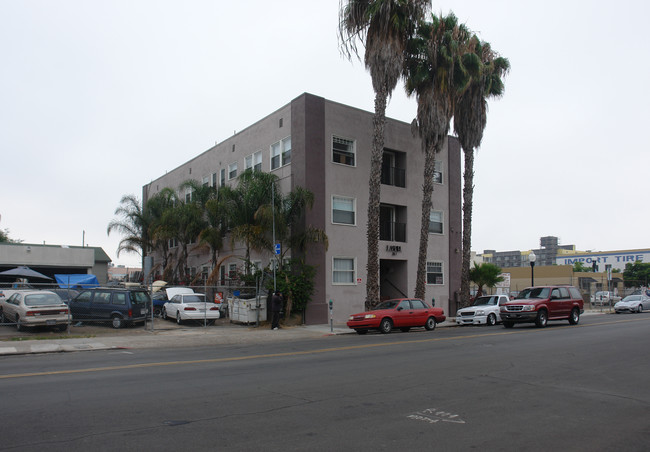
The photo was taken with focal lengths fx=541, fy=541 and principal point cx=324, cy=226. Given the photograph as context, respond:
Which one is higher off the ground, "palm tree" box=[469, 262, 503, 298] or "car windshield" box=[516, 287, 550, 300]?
"palm tree" box=[469, 262, 503, 298]

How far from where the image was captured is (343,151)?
27.9 meters

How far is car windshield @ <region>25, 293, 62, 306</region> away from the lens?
1927 centimetres

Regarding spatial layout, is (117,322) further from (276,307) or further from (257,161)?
(257,161)

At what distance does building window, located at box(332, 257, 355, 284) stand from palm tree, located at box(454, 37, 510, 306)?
719 centimetres

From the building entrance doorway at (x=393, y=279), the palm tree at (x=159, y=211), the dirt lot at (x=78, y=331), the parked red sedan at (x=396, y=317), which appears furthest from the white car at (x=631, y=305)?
the palm tree at (x=159, y=211)

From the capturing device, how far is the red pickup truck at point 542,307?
76.3 feet

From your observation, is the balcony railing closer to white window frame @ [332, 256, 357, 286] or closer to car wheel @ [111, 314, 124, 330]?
white window frame @ [332, 256, 357, 286]

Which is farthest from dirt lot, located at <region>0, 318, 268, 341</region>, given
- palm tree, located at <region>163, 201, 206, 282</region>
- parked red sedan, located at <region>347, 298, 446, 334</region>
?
palm tree, located at <region>163, 201, 206, 282</region>

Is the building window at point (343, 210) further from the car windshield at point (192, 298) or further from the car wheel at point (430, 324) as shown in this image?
the car windshield at point (192, 298)

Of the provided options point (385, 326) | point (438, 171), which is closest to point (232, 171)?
point (438, 171)

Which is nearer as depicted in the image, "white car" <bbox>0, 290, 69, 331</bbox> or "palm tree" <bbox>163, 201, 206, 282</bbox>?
"white car" <bbox>0, 290, 69, 331</bbox>

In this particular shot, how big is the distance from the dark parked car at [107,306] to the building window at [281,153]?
10.3m

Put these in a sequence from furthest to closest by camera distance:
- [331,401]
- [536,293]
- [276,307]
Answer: [536,293], [276,307], [331,401]

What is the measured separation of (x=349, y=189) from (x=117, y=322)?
1283cm
